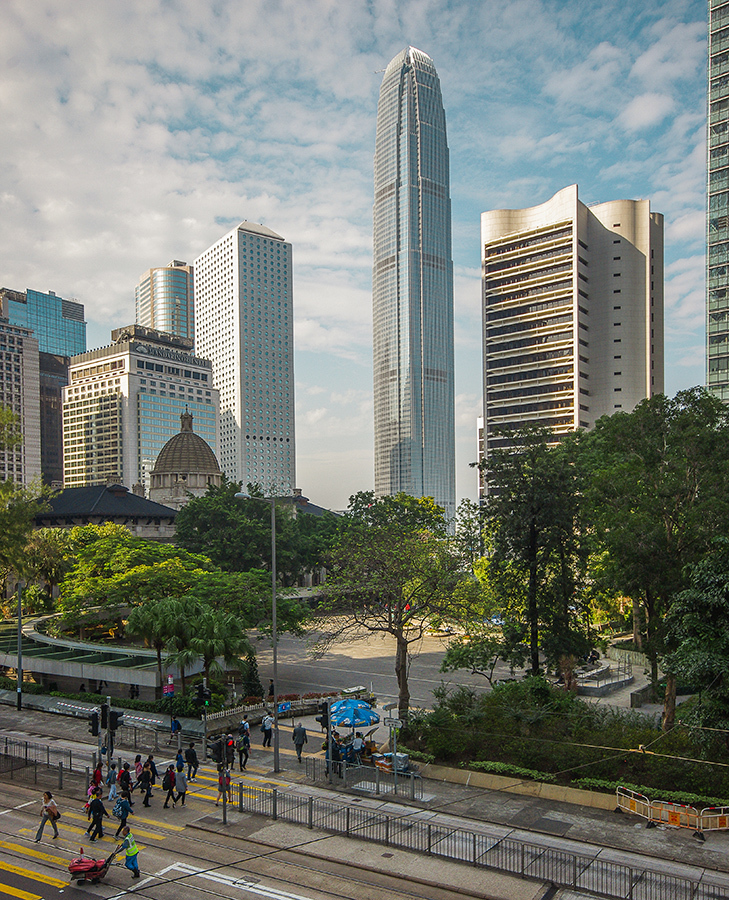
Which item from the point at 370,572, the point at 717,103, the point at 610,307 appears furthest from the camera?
the point at 610,307

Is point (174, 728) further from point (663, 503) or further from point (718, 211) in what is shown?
point (718, 211)

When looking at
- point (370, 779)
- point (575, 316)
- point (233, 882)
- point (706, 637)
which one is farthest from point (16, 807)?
point (575, 316)

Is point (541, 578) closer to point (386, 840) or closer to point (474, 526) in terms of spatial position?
point (474, 526)

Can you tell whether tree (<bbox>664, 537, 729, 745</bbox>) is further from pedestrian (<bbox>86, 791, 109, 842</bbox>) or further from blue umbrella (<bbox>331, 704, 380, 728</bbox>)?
pedestrian (<bbox>86, 791, 109, 842</bbox>)

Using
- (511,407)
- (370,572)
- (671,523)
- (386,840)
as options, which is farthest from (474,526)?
(511,407)

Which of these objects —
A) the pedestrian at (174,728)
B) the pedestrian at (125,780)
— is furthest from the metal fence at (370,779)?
the pedestrian at (174,728)

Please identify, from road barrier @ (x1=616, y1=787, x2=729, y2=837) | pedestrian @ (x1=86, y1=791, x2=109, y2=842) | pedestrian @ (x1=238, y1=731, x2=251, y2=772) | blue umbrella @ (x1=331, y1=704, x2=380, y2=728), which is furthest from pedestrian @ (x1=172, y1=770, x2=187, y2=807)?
road barrier @ (x1=616, y1=787, x2=729, y2=837)
